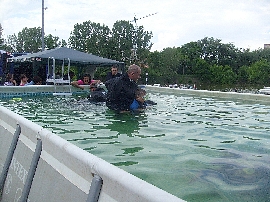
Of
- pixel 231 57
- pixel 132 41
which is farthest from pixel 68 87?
pixel 231 57

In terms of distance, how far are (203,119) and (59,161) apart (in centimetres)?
557

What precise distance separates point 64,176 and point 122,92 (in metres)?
5.88

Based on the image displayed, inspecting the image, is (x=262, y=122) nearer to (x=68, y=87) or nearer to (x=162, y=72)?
(x=68, y=87)

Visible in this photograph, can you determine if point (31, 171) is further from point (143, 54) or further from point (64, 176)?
point (143, 54)

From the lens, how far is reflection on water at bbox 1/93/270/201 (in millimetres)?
3277

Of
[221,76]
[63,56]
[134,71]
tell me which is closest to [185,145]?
[134,71]

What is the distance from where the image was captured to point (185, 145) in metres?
5.05

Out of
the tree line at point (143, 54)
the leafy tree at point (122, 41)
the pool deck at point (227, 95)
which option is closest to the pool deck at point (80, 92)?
the pool deck at point (227, 95)

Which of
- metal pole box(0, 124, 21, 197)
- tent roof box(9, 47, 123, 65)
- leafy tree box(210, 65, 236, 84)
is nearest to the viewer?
metal pole box(0, 124, 21, 197)

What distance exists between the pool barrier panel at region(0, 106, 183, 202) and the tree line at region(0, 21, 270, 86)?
4474 centimetres

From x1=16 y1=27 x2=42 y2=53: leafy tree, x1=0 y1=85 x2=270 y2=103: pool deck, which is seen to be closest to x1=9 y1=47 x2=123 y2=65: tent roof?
x1=0 y1=85 x2=270 y2=103: pool deck

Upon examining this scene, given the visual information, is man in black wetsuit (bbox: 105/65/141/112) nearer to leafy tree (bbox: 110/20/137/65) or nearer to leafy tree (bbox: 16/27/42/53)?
leafy tree (bbox: 110/20/137/65)

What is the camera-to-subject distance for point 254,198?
295cm

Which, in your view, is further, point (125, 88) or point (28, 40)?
point (28, 40)
